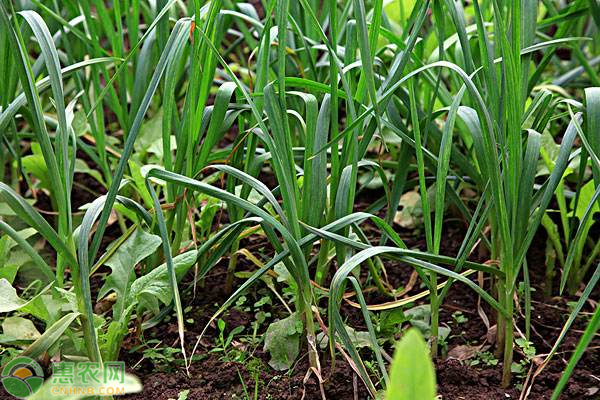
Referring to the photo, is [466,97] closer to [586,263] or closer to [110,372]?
[586,263]

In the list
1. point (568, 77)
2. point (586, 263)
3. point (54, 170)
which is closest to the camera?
point (54, 170)

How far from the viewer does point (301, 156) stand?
1675 mm

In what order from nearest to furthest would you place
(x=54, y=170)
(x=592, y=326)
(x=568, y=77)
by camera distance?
1. (x=592, y=326)
2. (x=54, y=170)
3. (x=568, y=77)

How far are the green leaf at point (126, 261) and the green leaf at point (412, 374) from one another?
789mm

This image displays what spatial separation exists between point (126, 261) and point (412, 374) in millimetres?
840

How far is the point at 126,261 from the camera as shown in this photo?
144cm

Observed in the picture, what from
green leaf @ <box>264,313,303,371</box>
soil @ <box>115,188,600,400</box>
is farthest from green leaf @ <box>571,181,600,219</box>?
green leaf @ <box>264,313,303,371</box>

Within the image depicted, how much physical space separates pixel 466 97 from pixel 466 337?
0.53 m

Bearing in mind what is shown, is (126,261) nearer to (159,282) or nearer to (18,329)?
(159,282)

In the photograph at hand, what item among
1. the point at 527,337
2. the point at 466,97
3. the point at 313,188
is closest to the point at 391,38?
the point at 466,97

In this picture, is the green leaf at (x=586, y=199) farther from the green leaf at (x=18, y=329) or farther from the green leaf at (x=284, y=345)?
the green leaf at (x=18, y=329)

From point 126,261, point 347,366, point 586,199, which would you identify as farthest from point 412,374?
point 586,199

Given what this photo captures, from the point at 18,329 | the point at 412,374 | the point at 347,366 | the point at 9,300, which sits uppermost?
the point at 412,374

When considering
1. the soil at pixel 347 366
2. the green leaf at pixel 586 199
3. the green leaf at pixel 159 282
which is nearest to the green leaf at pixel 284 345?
the soil at pixel 347 366
